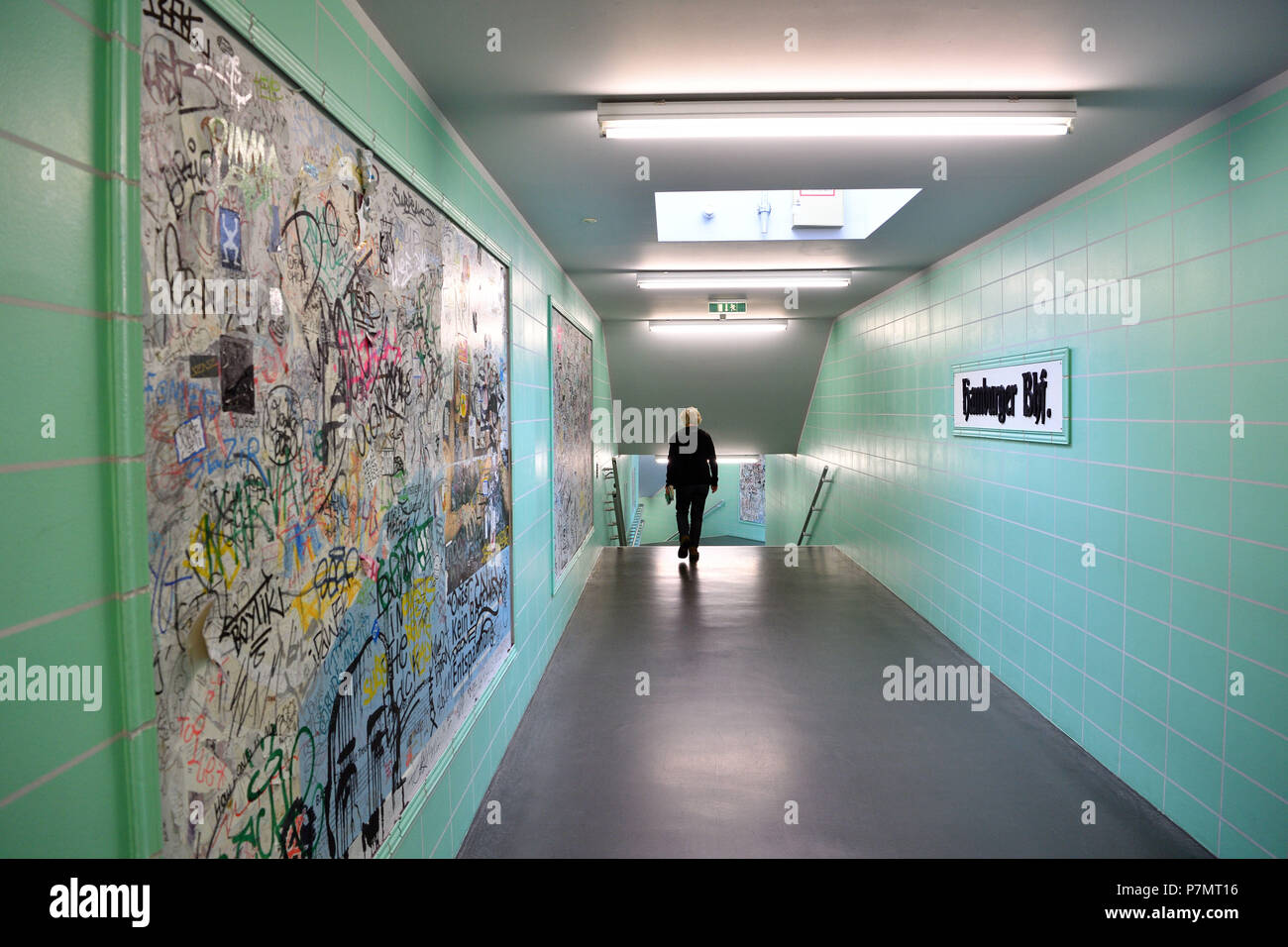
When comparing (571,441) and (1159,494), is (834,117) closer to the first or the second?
(1159,494)

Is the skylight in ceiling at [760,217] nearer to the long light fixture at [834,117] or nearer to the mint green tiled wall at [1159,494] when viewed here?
the mint green tiled wall at [1159,494]

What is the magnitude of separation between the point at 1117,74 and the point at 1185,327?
1114 millimetres

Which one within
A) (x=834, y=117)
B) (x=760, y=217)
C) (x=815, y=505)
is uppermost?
(x=760, y=217)

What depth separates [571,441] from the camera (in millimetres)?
6285

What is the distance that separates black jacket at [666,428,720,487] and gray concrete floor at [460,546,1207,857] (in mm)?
2151

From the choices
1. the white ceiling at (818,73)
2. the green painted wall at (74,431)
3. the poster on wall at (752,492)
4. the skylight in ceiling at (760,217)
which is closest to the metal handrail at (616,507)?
the skylight in ceiling at (760,217)

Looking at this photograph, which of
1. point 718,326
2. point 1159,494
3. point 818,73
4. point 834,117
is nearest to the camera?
point 818,73

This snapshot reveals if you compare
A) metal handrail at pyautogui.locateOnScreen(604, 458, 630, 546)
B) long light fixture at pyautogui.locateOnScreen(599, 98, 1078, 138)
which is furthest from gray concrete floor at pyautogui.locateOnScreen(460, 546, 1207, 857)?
metal handrail at pyautogui.locateOnScreen(604, 458, 630, 546)

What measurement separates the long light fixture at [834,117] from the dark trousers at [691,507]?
500cm

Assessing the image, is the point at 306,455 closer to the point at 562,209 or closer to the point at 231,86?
the point at 231,86

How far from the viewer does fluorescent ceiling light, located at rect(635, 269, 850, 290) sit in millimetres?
5988

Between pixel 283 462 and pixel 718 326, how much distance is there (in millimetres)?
7775

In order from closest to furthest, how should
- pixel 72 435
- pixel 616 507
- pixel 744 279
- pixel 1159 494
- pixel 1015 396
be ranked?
pixel 72 435 < pixel 1159 494 < pixel 1015 396 < pixel 744 279 < pixel 616 507

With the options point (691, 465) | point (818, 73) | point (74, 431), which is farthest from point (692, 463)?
point (74, 431)
